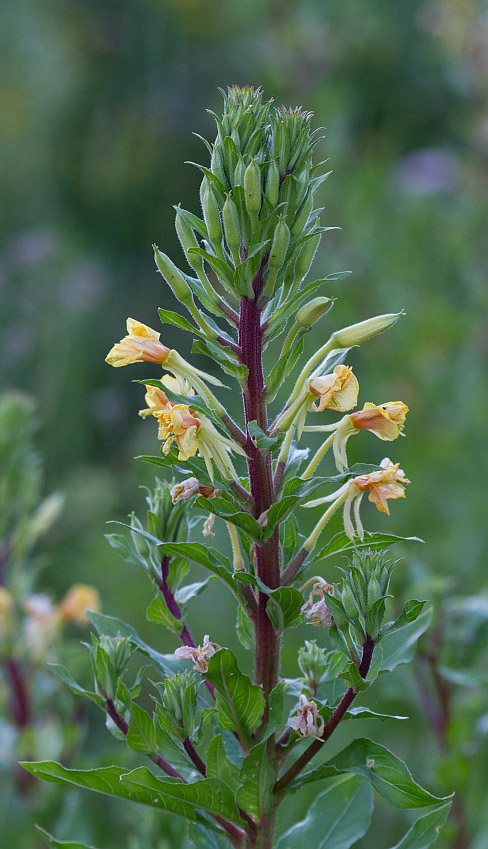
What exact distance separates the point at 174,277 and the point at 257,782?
1.96 feet

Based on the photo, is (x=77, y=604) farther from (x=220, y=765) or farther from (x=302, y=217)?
(x=302, y=217)

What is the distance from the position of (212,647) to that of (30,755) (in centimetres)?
101

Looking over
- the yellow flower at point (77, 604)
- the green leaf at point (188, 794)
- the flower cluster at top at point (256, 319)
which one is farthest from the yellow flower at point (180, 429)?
the yellow flower at point (77, 604)

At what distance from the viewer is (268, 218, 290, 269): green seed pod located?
913 millimetres

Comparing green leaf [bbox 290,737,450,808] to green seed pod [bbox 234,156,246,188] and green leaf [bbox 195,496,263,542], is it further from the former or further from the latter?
green seed pod [bbox 234,156,246,188]

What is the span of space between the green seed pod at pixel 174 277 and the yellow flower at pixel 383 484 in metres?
0.30

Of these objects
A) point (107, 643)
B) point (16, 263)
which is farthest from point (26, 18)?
point (107, 643)

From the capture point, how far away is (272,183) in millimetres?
931

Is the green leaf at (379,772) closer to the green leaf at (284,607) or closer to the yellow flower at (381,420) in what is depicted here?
the green leaf at (284,607)

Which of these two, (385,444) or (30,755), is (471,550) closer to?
(385,444)

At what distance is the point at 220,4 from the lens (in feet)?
20.6

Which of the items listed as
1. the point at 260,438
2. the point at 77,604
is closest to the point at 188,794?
the point at 260,438

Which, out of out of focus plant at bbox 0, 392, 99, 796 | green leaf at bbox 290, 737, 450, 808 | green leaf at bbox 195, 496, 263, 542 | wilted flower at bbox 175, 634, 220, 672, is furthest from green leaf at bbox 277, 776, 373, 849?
out of focus plant at bbox 0, 392, 99, 796

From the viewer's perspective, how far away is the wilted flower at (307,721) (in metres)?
0.93
